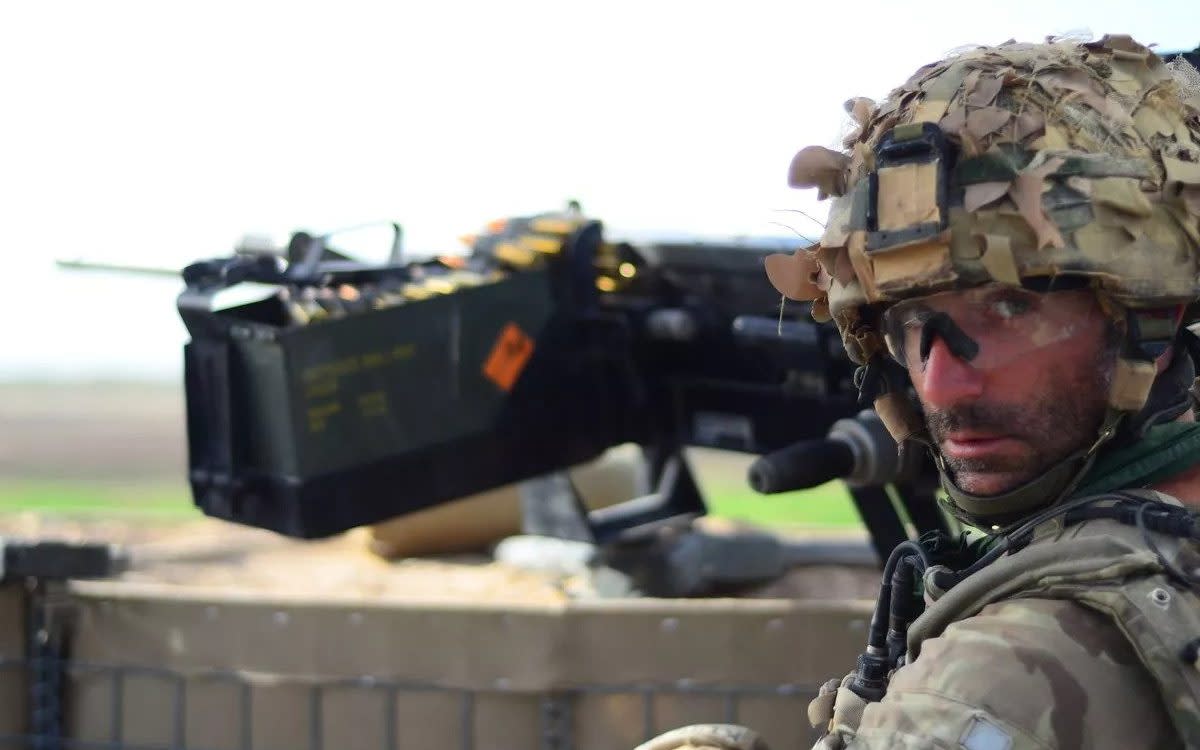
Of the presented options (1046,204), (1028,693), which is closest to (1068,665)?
(1028,693)

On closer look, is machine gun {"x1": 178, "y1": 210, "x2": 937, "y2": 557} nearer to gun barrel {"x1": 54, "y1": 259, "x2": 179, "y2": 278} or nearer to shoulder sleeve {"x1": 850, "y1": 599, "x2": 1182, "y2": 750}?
gun barrel {"x1": 54, "y1": 259, "x2": 179, "y2": 278}

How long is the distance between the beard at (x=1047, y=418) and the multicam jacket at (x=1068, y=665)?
0.19 metres

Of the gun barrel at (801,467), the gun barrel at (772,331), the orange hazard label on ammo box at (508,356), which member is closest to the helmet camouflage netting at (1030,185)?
the gun barrel at (801,467)

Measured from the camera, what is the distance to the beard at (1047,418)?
1.74 m

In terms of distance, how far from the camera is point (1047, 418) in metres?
1.74

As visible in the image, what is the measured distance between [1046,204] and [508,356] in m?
3.23

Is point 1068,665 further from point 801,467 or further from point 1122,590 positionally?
point 801,467

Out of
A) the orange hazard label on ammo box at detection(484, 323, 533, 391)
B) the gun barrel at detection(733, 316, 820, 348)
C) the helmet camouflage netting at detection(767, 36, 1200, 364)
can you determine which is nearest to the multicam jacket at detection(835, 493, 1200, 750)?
the helmet camouflage netting at detection(767, 36, 1200, 364)

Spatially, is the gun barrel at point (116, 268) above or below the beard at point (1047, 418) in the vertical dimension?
below

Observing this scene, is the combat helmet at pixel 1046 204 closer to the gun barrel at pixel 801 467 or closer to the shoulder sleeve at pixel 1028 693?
the shoulder sleeve at pixel 1028 693

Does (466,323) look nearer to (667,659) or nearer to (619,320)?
(619,320)

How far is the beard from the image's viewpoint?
1.74 meters

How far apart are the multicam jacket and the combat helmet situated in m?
0.25

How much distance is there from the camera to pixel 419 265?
494 centimetres
